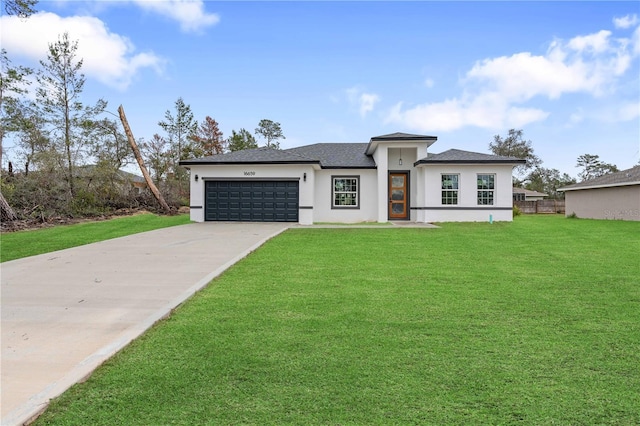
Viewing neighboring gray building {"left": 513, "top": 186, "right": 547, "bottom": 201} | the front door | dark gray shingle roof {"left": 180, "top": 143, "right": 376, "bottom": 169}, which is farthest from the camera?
neighboring gray building {"left": 513, "top": 186, "right": 547, "bottom": 201}

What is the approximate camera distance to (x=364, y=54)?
730 inches

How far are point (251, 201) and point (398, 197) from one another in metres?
7.44

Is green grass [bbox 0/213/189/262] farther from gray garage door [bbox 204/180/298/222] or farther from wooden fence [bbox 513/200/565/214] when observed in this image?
wooden fence [bbox 513/200/565/214]

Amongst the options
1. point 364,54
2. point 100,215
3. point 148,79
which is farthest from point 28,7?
point 364,54

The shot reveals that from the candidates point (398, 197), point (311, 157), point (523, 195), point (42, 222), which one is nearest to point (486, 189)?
point (398, 197)

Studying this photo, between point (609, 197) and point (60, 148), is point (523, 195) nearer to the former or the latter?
point (609, 197)

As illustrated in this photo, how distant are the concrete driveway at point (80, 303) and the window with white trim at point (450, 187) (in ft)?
37.3

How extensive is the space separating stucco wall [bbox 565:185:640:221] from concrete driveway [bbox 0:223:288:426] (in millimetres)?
22135

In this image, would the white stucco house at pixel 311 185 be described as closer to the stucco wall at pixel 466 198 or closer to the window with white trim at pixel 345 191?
the stucco wall at pixel 466 198

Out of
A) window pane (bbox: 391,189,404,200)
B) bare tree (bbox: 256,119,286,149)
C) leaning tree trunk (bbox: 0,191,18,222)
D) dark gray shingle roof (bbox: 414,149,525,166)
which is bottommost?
leaning tree trunk (bbox: 0,191,18,222)

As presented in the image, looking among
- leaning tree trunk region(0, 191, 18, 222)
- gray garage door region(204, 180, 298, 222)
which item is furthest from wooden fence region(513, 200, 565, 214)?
leaning tree trunk region(0, 191, 18, 222)

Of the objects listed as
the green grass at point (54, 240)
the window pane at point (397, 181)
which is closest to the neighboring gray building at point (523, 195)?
the window pane at point (397, 181)

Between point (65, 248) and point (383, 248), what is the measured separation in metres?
8.50

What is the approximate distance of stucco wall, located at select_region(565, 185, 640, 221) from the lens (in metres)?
21.3
